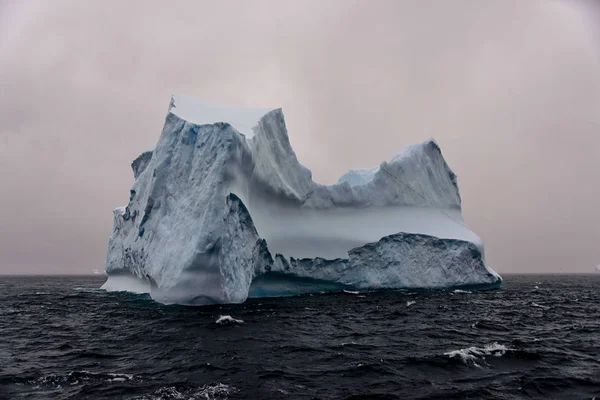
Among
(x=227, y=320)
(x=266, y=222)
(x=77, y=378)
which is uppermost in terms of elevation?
(x=266, y=222)

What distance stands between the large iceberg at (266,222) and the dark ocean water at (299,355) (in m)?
2.32

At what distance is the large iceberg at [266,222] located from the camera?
14.6 meters

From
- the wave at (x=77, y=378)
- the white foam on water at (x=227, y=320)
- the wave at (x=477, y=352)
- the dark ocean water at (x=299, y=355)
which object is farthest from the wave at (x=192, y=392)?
the white foam on water at (x=227, y=320)

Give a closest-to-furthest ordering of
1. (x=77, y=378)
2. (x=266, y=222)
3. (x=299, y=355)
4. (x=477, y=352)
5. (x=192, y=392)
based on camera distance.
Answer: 1. (x=192, y=392)
2. (x=77, y=378)
3. (x=299, y=355)
4. (x=477, y=352)
5. (x=266, y=222)

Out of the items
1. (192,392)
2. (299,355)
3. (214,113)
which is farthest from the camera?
(214,113)

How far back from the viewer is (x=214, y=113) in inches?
708

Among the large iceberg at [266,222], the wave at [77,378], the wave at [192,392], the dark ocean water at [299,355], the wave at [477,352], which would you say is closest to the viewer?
the wave at [192,392]

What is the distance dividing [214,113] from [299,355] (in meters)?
12.6

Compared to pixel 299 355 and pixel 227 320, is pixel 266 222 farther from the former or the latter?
pixel 299 355

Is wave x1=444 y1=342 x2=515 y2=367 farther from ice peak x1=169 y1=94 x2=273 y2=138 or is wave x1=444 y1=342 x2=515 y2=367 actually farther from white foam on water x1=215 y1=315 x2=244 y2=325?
ice peak x1=169 y1=94 x2=273 y2=138

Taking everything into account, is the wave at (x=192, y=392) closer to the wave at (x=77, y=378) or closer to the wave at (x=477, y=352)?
the wave at (x=77, y=378)

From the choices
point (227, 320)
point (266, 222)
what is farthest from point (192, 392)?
point (266, 222)

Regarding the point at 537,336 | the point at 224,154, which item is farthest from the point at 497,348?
the point at 224,154

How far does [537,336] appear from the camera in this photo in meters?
10.1
